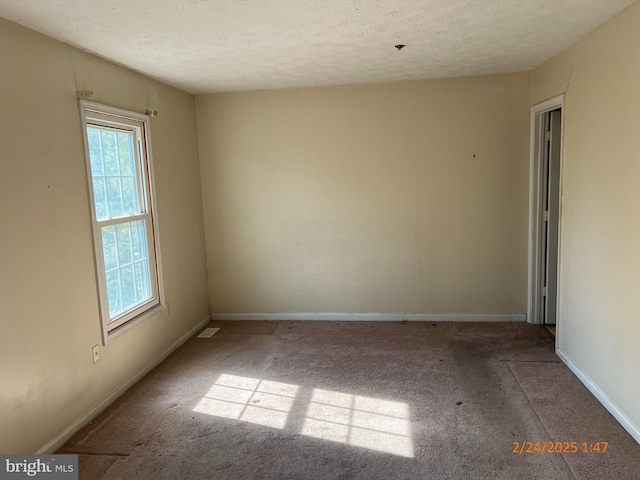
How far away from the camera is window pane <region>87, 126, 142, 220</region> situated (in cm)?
308

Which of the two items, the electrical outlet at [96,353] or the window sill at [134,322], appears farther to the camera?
the window sill at [134,322]

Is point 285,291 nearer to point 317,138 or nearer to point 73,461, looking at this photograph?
→ point 317,138

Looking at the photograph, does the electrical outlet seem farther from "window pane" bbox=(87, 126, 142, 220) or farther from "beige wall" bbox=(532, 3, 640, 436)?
"beige wall" bbox=(532, 3, 640, 436)

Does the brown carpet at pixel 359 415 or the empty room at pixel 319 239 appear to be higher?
the empty room at pixel 319 239

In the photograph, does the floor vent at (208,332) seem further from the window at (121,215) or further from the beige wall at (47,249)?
the beige wall at (47,249)

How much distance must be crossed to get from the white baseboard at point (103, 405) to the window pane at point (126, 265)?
0.52m

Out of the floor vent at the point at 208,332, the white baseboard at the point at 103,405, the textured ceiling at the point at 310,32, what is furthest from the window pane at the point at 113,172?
the floor vent at the point at 208,332

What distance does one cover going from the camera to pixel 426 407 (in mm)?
2908

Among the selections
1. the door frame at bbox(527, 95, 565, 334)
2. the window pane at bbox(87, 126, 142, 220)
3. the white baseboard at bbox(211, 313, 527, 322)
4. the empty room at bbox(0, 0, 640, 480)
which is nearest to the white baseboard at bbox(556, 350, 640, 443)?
the empty room at bbox(0, 0, 640, 480)

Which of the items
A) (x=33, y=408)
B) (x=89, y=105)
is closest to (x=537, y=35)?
(x=89, y=105)

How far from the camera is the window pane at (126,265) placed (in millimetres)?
3225
